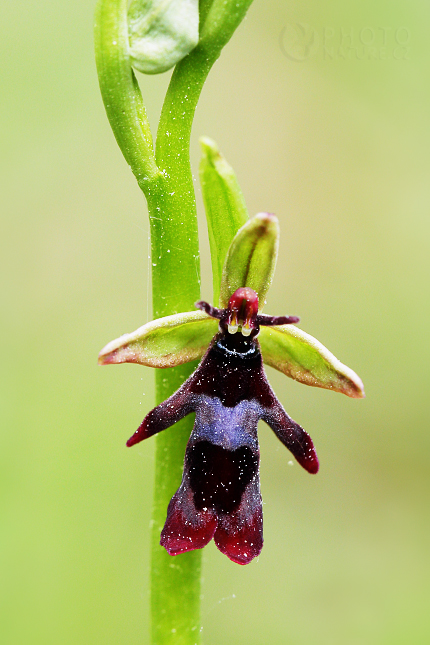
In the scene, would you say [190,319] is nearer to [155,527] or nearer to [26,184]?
[155,527]

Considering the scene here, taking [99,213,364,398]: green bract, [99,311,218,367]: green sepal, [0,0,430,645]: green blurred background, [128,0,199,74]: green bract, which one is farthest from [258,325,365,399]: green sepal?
[0,0,430,645]: green blurred background

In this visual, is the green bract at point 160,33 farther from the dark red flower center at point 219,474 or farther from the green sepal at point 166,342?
the dark red flower center at point 219,474

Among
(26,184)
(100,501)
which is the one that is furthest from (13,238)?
(100,501)

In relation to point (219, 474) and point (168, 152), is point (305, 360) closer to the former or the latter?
point (219, 474)

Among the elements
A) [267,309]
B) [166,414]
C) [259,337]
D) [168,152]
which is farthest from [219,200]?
[267,309]

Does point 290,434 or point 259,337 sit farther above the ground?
point 259,337
